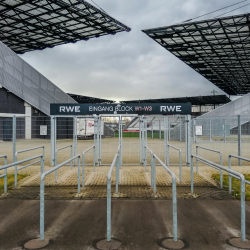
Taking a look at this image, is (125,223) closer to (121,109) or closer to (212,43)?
(121,109)

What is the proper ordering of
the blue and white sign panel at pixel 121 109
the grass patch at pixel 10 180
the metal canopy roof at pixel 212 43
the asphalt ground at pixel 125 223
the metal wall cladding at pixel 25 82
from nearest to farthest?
the asphalt ground at pixel 125 223 → the grass patch at pixel 10 180 → the blue and white sign panel at pixel 121 109 → the metal canopy roof at pixel 212 43 → the metal wall cladding at pixel 25 82

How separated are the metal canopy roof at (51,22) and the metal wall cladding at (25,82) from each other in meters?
4.66

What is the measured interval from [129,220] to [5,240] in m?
2.08

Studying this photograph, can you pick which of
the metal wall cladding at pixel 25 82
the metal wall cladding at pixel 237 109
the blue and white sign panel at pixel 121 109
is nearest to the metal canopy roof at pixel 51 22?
the metal wall cladding at pixel 25 82

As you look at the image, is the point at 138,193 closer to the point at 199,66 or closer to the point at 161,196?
the point at 161,196

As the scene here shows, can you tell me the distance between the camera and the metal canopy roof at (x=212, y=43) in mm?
22375

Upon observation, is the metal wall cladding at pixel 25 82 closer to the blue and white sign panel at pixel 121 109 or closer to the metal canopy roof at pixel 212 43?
the metal canopy roof at pixel 212 43

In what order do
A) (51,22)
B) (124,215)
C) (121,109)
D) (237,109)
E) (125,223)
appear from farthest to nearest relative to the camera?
(237,109), (51,22), (121,109), (124,215), (125,223)

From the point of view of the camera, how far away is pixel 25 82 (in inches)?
1024

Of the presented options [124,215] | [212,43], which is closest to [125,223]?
[124,215]

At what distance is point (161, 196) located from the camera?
638 cm

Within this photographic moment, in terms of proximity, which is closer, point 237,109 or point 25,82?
point 25,82

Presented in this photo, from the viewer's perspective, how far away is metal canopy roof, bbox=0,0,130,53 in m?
24.0

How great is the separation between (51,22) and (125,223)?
28162 millimetres
